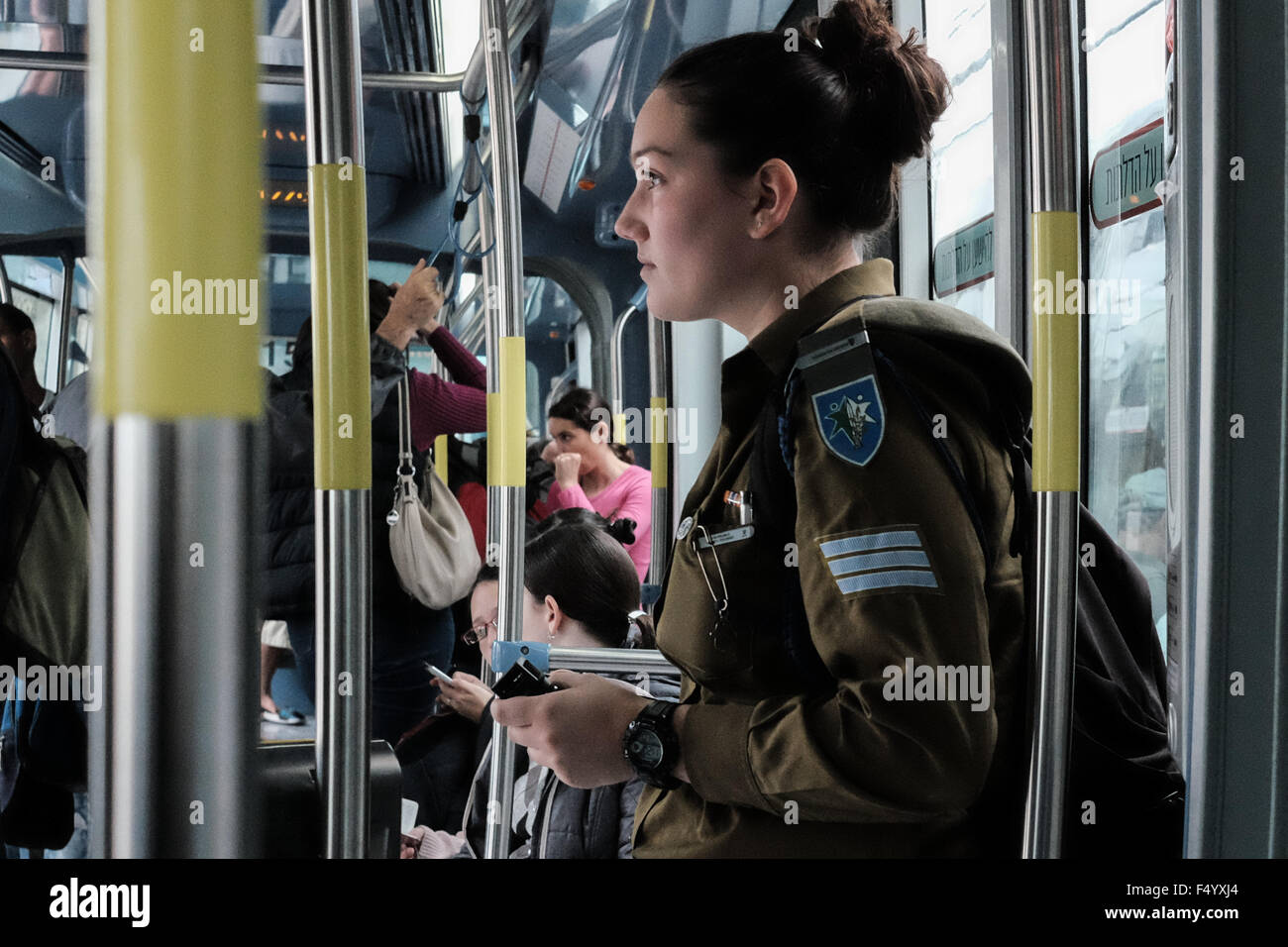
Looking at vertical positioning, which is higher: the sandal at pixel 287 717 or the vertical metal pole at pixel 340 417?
the vertical metal pole at pixel 340 417

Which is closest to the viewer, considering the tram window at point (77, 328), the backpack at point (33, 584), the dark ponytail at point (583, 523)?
the backpack at point (33, 584)

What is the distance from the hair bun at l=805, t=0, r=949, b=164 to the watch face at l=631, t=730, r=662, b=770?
1.74ft

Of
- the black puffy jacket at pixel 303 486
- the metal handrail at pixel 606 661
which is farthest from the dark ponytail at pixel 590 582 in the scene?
the metal handrail at pixel 606 661

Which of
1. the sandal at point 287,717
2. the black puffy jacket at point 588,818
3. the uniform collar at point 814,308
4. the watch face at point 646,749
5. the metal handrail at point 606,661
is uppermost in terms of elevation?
the uniform collar at point 814,308

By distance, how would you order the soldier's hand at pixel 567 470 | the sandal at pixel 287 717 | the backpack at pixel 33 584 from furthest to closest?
1. the soldier's hand at pixel 567 470
2. the sandal at pixel 287 717
3. the backpack at pixel 33 584

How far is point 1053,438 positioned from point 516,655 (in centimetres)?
46

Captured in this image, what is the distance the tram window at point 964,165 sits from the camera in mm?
1991

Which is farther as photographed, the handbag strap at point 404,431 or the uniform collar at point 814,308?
the handbag strap at point 404,431

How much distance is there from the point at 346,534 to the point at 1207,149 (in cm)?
65

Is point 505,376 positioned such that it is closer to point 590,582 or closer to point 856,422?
point 590,582

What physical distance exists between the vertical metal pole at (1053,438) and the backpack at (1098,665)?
0.08ft

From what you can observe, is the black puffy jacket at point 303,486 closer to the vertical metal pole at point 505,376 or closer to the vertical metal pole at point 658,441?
the vertical metal pole at point 505,376

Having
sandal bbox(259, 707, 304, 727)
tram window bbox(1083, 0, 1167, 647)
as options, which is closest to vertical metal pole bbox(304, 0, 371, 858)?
tram window bbox(1083, 0, 1167, 647)

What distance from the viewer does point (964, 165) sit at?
6.81ft
